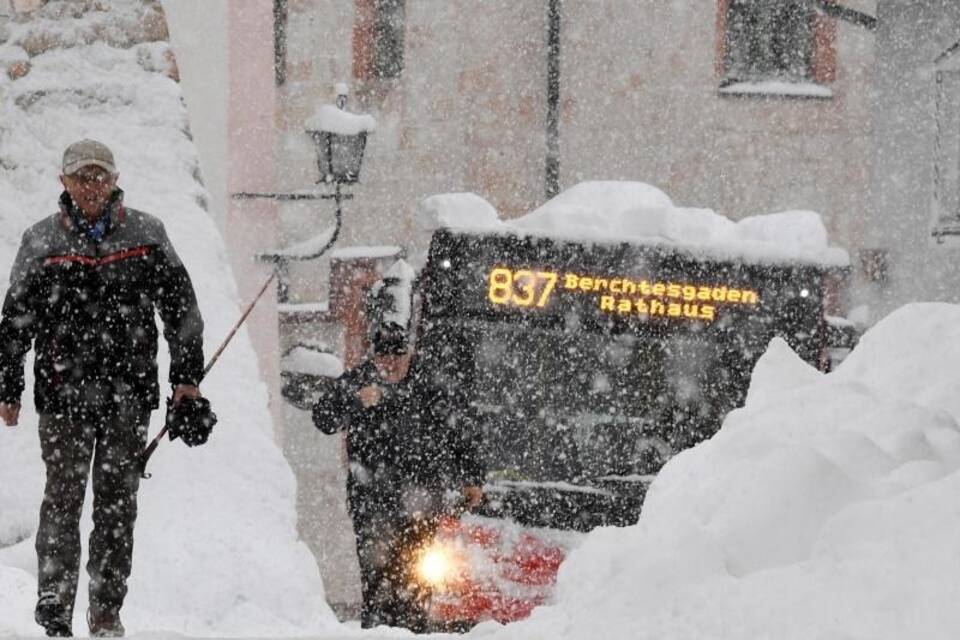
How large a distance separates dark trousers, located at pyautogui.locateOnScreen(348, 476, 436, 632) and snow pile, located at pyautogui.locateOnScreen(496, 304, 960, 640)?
9.28 feet

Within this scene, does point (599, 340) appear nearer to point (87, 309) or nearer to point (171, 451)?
point (171, 451)

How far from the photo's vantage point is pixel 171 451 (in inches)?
376

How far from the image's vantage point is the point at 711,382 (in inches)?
450

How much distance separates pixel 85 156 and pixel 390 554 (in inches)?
134

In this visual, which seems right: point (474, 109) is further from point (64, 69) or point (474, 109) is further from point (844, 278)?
point (64, 69)

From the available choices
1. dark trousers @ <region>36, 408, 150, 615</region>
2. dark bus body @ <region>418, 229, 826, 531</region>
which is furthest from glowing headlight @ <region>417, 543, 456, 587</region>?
dark trousers @ <region>36, 408, 150, 615</region>

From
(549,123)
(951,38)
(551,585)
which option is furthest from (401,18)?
(551,585)

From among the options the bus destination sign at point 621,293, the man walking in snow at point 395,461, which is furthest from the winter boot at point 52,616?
the bus destination sign at point 621,293

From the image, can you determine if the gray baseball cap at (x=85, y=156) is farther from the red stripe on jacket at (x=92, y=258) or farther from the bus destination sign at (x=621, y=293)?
the bus destination sign at (x=621, y=293)

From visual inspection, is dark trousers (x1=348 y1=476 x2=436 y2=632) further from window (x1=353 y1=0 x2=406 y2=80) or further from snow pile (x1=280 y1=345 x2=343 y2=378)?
window (x1=353 y1=0 x2=406 y2=80)

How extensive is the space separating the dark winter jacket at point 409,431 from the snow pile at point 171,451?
0.72 m

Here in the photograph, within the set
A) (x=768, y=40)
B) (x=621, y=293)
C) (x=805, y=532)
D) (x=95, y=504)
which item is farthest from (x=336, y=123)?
(x=805, y=532)

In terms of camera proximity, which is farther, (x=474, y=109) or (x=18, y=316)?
(x=474, y=109)

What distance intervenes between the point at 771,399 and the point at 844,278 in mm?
18174
